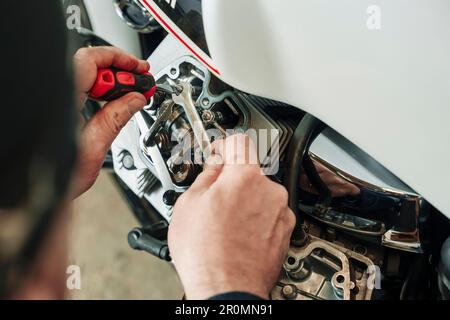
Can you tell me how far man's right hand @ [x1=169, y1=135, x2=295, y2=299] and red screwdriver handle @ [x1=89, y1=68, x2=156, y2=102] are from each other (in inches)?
5.3

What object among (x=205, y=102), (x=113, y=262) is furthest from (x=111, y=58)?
(x=113, y=262)

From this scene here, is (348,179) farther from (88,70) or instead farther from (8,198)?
(8,198)

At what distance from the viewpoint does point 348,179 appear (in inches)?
29.3

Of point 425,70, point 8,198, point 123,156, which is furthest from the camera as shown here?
point 123,156

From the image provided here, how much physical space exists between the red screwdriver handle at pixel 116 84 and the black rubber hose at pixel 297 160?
0.69ft

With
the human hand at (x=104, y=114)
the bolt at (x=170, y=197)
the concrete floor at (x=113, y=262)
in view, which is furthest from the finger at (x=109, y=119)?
the concrete floor at (x=113, y=262)

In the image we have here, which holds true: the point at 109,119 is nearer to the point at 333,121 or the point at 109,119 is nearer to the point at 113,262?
the point at 333,121

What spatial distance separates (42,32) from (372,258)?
61 centimetres

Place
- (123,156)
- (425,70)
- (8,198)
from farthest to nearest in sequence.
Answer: (123,156)
(425,70)
(8,198)

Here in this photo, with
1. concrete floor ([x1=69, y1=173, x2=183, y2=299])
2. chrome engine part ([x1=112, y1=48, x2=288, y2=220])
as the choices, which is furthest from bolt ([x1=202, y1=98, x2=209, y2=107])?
concrete floor ([x1=69, y1=173, x2=183, y2=299])

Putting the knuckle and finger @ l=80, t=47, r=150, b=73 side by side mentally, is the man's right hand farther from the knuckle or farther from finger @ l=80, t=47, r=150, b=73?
finger @ l=80, t=47, r=150, b=73

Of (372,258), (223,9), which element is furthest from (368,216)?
(223,9)

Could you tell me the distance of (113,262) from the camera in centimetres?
153

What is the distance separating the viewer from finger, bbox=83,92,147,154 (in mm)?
740
